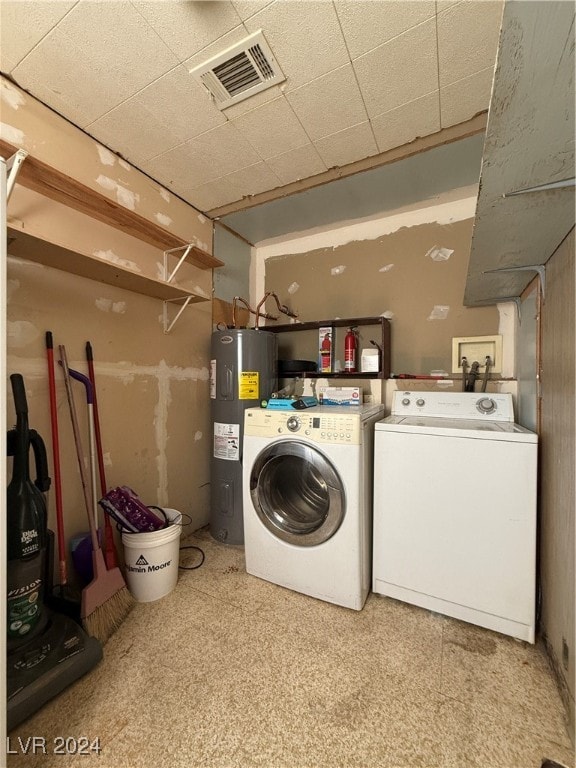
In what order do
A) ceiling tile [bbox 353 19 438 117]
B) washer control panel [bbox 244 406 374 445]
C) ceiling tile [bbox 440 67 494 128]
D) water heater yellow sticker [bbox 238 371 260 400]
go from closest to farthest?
ceiling tile [bbox 353 19 438 117] < ceiling tile [bbox 440 67 494 128] < washer control panel [bbox 244 406 374 445] < water heater yellow sticker [bbox 238 371 260 400]

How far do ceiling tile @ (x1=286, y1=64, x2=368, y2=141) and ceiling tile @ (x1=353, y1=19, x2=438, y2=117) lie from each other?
0.14 ft

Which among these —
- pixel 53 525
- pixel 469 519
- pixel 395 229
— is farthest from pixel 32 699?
pixel 395 229

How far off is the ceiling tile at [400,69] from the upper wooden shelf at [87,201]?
1203 mm

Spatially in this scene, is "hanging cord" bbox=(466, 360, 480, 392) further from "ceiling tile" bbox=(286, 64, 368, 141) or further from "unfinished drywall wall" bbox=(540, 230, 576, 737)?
"ceiling tile" bbox=(286, 64, 368, 141)

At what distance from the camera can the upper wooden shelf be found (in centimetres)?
129

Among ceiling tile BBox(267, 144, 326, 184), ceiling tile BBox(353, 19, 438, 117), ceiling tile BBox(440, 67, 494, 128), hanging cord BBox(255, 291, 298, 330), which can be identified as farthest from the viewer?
hanging cord BBox(255, 291, 298, 330)

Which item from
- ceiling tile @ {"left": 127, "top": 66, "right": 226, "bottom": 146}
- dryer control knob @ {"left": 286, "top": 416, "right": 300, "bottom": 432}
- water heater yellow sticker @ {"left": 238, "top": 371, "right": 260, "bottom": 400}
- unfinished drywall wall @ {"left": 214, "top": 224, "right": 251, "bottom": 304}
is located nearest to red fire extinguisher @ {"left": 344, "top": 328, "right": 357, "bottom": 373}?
water heater yellow sticker @ {"left": 238, "top": 371, "right": 260, "bottom": 400}

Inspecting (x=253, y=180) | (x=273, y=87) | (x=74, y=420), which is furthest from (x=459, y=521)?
(x=253, y=180)

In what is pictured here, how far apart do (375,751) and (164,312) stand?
2.25 meters

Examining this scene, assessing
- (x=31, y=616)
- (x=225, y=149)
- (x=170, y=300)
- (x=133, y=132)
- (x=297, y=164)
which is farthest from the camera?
(x=170, y=300)

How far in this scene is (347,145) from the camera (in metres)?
1.66

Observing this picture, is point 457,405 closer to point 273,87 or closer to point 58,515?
point 273,87

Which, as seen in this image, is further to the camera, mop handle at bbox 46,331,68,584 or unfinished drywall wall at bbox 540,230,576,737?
mop handle at bbox 46,331,68,584

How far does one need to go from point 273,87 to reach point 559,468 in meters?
1.95
